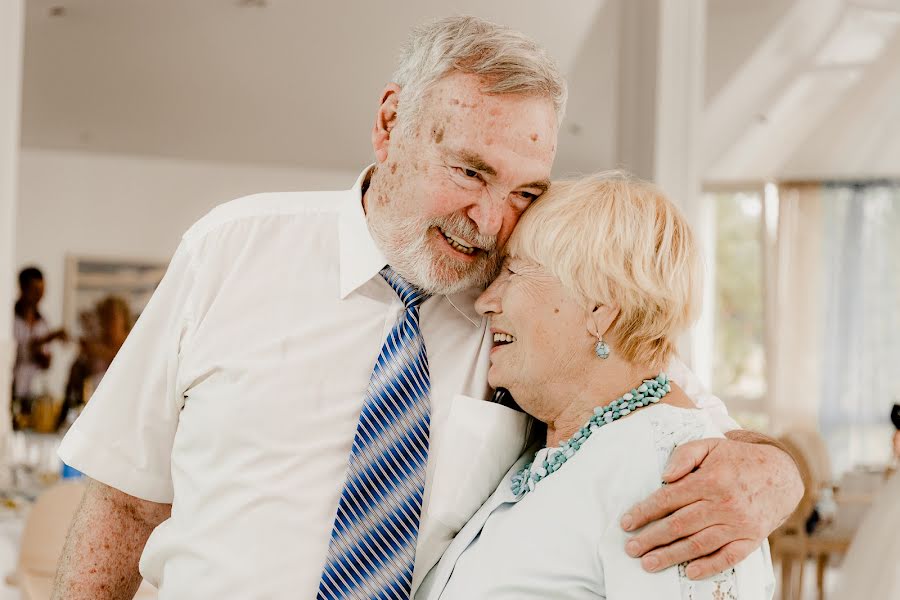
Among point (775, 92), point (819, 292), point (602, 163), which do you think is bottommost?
point (819, 292)

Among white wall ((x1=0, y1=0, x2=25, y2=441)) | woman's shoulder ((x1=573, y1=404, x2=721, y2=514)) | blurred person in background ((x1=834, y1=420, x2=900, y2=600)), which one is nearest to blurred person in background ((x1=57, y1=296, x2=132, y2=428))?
white wall ((x1=0, y1=0, x2=25, y2=441))

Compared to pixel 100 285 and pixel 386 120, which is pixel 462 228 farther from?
pixel 100 285

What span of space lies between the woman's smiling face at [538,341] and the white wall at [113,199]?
868 cm

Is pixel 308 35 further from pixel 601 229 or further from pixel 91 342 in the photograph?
pixel 601 229

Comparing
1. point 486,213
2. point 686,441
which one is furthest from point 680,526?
point 486,213

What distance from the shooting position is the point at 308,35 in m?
7.49

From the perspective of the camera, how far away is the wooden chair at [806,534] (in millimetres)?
5875

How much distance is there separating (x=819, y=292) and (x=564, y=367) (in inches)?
338

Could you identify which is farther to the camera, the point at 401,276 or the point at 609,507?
the point at 401,276

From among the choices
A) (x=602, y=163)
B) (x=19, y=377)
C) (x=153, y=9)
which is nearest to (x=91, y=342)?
(x=19, y=377)

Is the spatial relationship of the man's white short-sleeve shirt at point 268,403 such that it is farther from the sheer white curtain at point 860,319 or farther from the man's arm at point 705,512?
the sheer white curtain at point 860,319

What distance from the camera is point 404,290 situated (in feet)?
4.76

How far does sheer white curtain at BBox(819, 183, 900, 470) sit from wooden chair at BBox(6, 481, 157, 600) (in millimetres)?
7491

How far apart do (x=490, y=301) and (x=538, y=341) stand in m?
0.11
